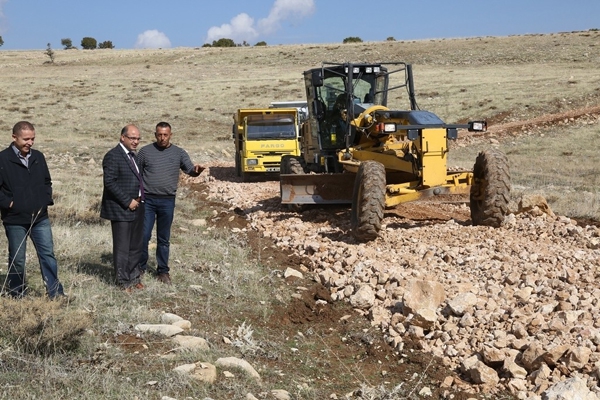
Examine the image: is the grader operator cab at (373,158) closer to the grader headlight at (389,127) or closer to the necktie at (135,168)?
the grader headlight at (389,127)

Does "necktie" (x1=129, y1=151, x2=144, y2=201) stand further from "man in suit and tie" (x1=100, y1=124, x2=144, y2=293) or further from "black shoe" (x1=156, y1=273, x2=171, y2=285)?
"black shoe" (x1=156, y1=273, x2=171, y2=285)

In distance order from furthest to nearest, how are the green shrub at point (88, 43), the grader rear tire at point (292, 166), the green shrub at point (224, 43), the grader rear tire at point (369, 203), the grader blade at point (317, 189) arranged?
the green shrub at point (88, 43)
the green shrub at point (224, 43)
the grader rear tire at point (292, 166)
the grader blade at point (317, 189)
the grader rear tire at point (369, 203)

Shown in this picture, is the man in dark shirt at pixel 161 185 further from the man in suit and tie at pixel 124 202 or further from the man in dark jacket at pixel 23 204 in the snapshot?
the man in dark jacket at pixel 23 204

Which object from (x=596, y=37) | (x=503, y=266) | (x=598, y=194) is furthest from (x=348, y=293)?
(x=596, y=37)

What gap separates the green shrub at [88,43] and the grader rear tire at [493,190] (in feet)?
306

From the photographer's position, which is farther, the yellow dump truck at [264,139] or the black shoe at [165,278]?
the yellow dump truck at [264,139]

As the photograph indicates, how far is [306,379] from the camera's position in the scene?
209 inches

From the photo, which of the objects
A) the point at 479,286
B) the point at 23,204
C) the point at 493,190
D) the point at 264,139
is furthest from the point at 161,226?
the point at 264,139

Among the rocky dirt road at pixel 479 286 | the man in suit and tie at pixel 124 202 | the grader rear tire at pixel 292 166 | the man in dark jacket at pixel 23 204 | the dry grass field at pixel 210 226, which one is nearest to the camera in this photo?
the dry grass field at pixel 210 226

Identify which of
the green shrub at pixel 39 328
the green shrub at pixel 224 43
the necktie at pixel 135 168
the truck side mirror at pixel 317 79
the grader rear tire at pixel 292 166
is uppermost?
the green shrub at pixel 224 43

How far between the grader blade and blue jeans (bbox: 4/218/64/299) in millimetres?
5470

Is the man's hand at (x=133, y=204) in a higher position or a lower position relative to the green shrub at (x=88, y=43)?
lower

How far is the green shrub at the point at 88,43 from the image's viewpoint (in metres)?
95.7

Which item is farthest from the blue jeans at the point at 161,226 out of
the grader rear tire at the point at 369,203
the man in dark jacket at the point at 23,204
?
the grader rear tire at the point at 369,203
